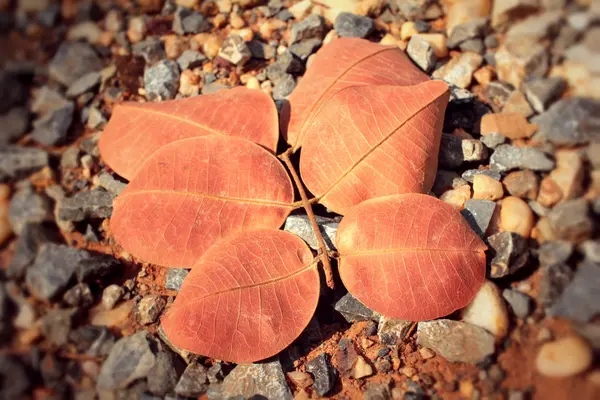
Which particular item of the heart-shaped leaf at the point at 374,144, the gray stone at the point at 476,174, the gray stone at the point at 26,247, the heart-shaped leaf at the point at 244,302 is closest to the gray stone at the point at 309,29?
the heart-shaped leaf at the point at 374,144

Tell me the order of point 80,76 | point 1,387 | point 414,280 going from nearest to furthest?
point 1,387, point 414,280, point 80,76

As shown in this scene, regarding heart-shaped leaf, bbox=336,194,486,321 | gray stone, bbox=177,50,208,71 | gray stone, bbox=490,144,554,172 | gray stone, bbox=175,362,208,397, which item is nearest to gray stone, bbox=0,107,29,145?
gray stone, bbox=177,50,208,71

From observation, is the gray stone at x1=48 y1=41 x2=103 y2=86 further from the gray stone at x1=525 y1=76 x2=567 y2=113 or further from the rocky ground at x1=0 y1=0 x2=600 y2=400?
the gray stone at x1=525 y1=76 x2=567 y2=113

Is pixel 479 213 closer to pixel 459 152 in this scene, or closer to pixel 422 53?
pixel 459 152

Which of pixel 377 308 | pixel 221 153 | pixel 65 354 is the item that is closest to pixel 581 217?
pixel 377 308

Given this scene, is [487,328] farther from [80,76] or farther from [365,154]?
[80,76]

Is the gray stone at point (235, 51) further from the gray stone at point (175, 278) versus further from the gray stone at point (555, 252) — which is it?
the gray stone at point (555, 252)

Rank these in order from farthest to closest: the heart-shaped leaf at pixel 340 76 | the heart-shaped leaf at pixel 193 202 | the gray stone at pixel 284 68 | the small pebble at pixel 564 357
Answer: the gray stone at pixel 284 68
the heart-shaped leaf at pixel 340 76
the heart-shaped leaf at pixel 193 202
the small pebble at pixel 564 357
